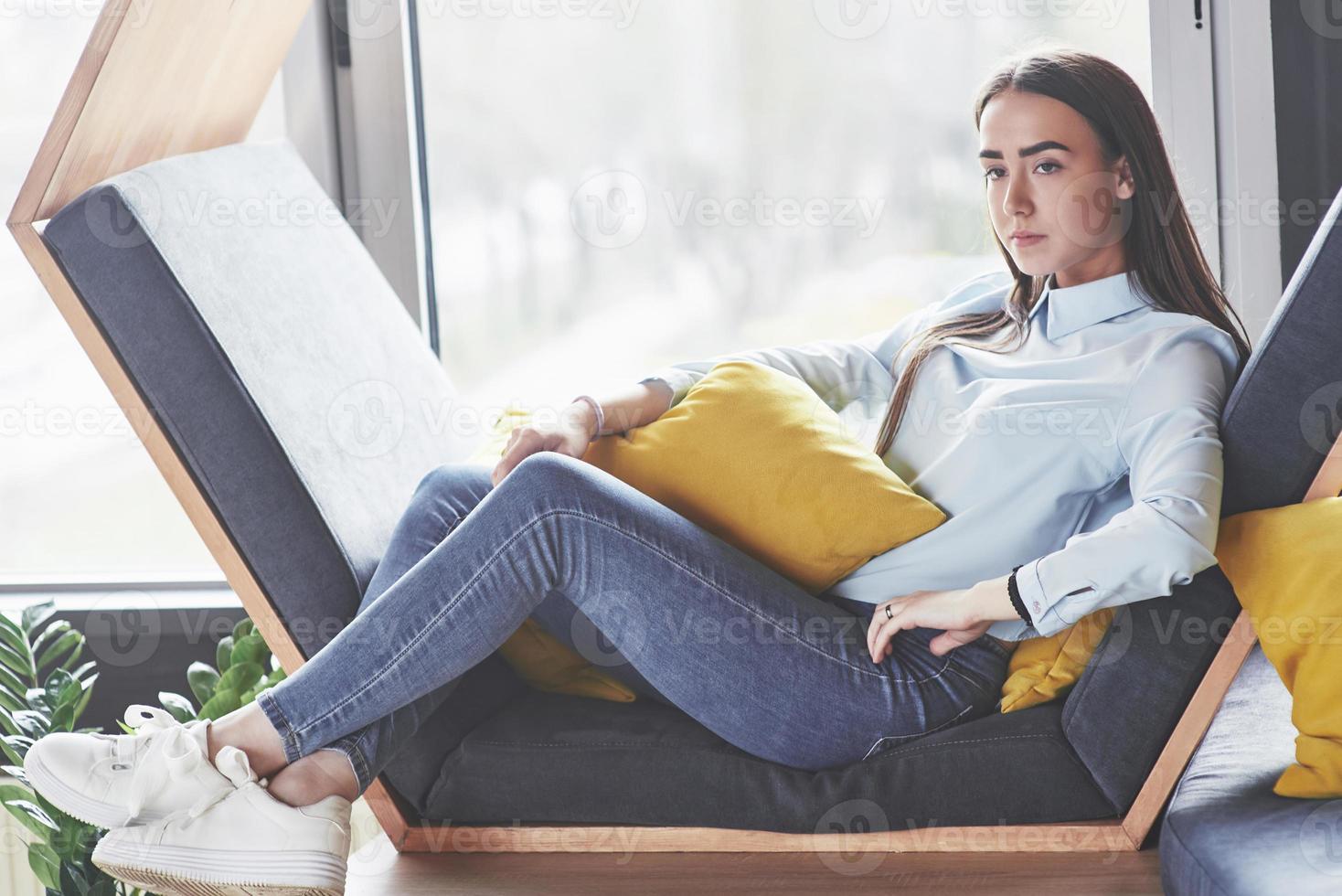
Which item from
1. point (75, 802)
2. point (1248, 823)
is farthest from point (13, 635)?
point (1248, 823)

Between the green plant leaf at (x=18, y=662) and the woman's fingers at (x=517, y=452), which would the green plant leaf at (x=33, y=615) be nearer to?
the green plant leaf at (x=18, y=662)

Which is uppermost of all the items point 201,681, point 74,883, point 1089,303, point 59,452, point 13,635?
point 1089,303

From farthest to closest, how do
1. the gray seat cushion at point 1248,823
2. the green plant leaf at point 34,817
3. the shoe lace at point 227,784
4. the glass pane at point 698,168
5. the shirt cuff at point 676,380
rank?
the glass pane at point 698,168, the green plant leaf at point 34,817, the shirt cuff at point 676,380, the shoe lace at point 227,784, the gray seat cushion at point 1248,823

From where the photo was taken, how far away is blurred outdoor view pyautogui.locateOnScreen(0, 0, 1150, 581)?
6.91 ft

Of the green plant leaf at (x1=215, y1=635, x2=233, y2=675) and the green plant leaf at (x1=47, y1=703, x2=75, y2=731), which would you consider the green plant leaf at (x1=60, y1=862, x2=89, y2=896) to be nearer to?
the green plant leaf at (x1=47, y1=703, x2=75, y2=731)

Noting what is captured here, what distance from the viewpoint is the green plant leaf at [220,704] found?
1.70 metres

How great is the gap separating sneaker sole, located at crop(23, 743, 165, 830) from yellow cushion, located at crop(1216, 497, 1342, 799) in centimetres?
114

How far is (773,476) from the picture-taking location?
1.40 metres

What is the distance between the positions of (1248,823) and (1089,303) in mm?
627

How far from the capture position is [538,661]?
1558 mm

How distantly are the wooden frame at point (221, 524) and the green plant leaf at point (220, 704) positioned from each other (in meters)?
0.34

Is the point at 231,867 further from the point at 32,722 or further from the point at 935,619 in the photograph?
the point at 935,619

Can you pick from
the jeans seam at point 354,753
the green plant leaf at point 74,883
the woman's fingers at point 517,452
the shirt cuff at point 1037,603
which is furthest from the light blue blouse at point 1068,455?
the green plant leaf at point 74,883

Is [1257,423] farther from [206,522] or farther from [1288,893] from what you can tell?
[206,522]
